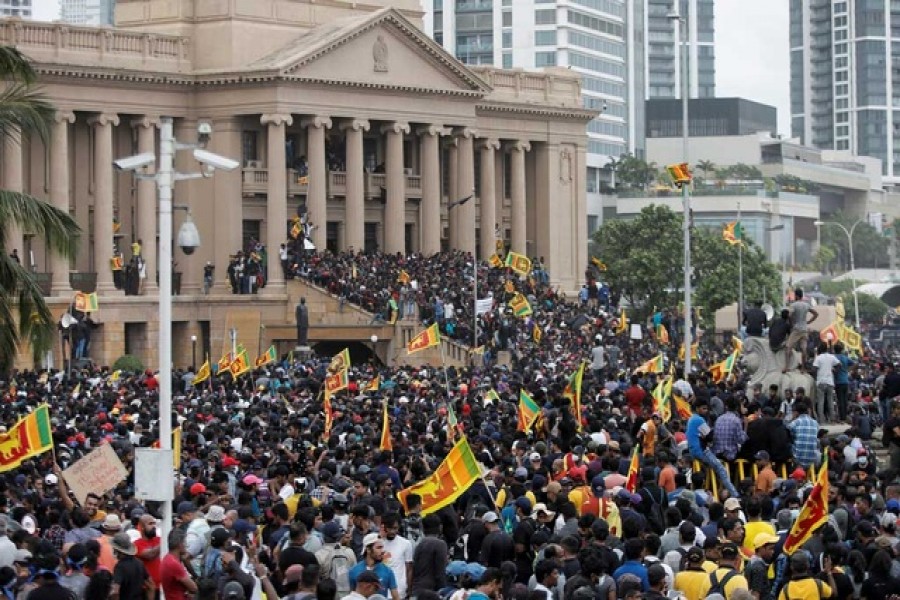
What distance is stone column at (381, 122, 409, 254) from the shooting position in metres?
88.0

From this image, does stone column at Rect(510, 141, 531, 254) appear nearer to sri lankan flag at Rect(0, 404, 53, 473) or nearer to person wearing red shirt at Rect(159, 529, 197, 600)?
sri lankan flag at Rect(0, 404, 53, 473)

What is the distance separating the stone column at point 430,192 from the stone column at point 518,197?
7543 millimetres

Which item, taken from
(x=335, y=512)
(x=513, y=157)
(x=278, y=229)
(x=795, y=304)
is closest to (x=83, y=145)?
(x=278, y=229)

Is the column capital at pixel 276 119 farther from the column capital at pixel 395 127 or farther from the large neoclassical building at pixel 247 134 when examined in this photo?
the column capital at pixel 395 127

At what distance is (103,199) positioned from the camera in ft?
268

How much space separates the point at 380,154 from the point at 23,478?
58772mm

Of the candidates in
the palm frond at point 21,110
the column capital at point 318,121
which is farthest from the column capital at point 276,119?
the palm frond at point 21,110

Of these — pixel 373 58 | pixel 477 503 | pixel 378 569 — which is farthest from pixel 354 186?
pixel 378 569

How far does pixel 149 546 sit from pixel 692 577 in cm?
570

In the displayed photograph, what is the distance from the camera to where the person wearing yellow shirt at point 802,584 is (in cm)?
2172

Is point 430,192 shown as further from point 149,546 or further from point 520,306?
point 149,546

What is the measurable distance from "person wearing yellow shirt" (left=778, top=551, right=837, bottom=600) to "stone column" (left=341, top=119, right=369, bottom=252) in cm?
6409

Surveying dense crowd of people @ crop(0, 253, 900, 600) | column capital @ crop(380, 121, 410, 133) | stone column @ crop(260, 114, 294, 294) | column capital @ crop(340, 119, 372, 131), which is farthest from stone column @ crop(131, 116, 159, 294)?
dense crowd of people @ crop(0, 253, 900, 600)

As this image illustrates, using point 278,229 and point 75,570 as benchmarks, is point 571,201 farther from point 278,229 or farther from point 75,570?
point 75,570
